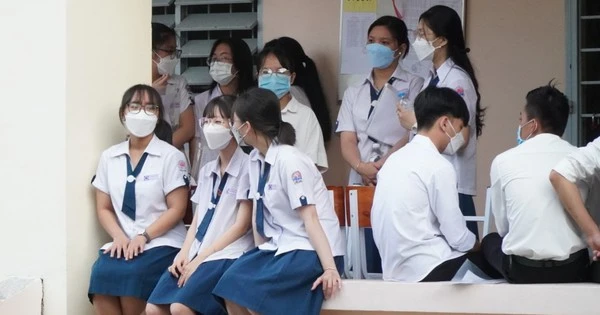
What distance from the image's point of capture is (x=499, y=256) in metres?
5.46

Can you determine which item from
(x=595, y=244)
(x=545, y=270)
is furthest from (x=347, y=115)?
(x=595, y=244)

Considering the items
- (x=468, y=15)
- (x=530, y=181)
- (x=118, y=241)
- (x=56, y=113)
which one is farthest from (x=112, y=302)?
(x=468, y=15)

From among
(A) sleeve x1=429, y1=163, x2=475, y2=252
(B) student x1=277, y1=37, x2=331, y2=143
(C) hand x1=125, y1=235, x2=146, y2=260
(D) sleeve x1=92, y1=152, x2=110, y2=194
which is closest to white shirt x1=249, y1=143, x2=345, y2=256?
(A) sleeve x1=429, y1=163, x2=475, y2=252

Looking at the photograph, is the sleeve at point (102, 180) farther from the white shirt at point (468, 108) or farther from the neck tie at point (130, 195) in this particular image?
the white shirt at point (468, 108)

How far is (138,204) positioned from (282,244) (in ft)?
2.95

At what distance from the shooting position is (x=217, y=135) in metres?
5.86

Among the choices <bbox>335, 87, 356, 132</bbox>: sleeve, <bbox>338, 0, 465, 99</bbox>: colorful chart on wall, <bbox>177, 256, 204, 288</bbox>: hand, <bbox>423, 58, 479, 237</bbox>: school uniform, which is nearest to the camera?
<bbox>177, 256, 204, 288</bbox>: hand

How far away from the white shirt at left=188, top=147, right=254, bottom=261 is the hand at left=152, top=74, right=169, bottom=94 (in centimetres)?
133

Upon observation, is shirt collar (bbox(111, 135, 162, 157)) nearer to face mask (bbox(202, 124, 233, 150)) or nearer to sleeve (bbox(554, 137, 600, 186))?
face mask (bbox(202, 124, 233, 150))

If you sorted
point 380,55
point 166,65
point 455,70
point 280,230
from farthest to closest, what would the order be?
point 166,65
point 380,55
point 455,70
point 280,230

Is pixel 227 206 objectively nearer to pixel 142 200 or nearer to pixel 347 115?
pixel 142 200

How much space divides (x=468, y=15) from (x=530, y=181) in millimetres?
2292

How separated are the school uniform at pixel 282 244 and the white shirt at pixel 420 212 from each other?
12.0 inches

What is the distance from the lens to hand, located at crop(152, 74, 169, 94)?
7.18 metres
